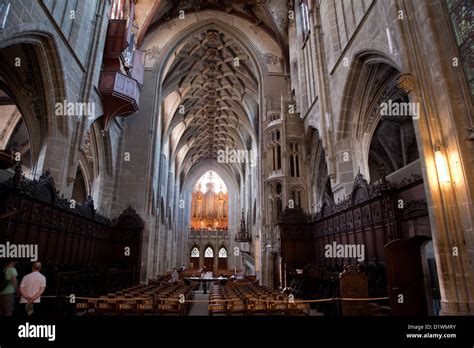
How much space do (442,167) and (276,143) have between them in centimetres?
1106

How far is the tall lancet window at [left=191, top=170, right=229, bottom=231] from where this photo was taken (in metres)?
41.4

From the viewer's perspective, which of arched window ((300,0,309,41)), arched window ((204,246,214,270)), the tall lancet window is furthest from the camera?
the tall lancet window

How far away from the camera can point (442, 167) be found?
5477mm

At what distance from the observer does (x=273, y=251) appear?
15484 mm

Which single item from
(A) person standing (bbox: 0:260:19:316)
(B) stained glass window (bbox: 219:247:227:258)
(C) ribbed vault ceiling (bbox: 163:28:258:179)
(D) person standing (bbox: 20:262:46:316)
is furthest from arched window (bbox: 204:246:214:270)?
(D) person standing (bbox: 20:262:46:316)

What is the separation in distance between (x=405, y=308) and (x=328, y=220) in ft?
18.5

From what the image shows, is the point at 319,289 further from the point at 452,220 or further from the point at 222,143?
the point at 222,143

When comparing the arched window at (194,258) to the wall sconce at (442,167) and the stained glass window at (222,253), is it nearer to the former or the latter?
the stained glass window at (222,253)

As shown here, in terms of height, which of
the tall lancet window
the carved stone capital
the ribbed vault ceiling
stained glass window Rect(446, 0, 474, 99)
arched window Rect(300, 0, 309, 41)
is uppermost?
the ribbed vault ceiling

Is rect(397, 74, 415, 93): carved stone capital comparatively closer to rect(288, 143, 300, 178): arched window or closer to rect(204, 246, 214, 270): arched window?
rect(288, 143, 300, 178): arched window

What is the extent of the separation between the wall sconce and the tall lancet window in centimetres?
3659

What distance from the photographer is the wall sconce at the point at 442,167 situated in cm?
541

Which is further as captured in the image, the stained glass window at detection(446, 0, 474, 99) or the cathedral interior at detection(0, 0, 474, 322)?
the cathedral interior at detection(0, 0, 474, 322)

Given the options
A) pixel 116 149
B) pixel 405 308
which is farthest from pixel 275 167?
pixel 405 308
